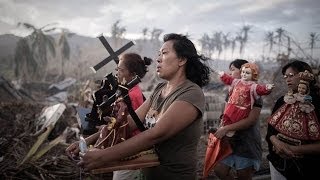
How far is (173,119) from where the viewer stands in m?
1.95

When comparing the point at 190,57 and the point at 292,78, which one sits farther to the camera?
the point at 292,78

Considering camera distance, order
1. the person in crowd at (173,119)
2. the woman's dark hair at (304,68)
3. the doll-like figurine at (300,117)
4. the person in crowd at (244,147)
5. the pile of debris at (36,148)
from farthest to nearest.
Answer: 1. the pile of debris at (36,148)
2. the person in crowd at (244,147)
3. the woman's dark hair at (304,68)
4. the doll-like figurine at (300,117)
5. the person in crowd at (173,119)

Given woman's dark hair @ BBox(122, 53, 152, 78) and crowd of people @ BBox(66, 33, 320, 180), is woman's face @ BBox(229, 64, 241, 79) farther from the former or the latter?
woman's dark hair @ BBox(122, 53, 152, 78)

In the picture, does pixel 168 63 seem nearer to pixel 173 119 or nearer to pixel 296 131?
pixel 173 119

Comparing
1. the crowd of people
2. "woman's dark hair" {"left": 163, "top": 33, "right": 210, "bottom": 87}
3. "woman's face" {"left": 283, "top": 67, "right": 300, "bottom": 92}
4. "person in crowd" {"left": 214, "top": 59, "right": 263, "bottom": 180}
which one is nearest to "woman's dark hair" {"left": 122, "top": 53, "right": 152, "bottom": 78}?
the crowd of people

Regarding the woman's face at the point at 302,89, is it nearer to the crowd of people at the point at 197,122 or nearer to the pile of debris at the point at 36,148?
the crowd of people at the point at 197,122

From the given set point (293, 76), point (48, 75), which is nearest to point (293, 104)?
point (293, 76)

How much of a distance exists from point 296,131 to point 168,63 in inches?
56.6

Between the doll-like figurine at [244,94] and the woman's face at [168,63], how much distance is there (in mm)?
1606

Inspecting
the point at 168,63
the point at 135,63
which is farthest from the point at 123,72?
the point at 168,63

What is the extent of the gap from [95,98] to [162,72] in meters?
0.55

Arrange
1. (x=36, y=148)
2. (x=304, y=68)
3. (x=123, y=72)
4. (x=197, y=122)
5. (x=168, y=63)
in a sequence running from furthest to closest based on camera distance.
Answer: (x=36, y=148), (x=123, y=72), (x=304, y=68), (x=168, y=63), (x=197, y=122)

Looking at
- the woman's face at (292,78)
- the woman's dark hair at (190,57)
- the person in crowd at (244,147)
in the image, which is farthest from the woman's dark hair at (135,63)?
the woman's face at (292,78)

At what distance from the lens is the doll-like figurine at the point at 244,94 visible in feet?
12.0
